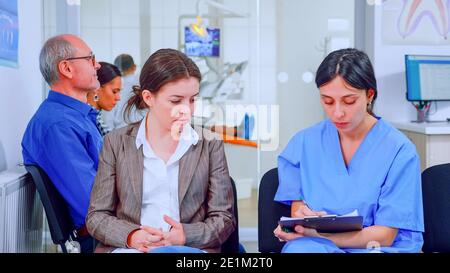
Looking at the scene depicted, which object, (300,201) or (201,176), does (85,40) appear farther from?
(300,201)

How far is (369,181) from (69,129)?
34.8 inches

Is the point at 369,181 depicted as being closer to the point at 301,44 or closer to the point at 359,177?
the point at 359,177

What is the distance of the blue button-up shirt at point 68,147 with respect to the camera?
1.76 m

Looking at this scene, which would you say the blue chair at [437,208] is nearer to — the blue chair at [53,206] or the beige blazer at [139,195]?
the beige blazer at [139,195]

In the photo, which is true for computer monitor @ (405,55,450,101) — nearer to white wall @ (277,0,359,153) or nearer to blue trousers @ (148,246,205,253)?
white wall @ (277,0,359,153)

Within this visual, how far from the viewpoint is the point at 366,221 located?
1.48m

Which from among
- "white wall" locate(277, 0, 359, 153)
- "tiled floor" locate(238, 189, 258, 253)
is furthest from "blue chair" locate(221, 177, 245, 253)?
"white wall" locate(277, 0, 359, 153)

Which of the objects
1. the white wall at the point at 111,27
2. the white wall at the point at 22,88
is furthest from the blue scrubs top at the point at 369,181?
the white wall at the point at 22,88

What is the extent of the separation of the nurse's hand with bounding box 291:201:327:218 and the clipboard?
0.04m

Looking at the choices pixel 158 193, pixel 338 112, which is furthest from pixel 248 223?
pixel 338 112

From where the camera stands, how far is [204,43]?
8.48ft

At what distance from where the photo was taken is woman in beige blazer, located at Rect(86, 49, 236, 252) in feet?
5.00

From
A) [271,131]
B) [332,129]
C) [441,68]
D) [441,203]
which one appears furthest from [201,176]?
[441,68]

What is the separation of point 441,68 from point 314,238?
1.82 metres
